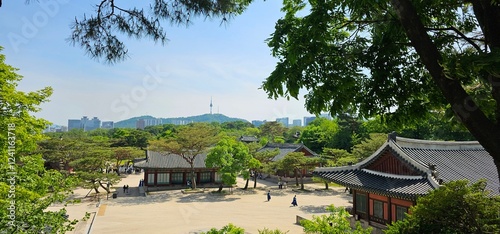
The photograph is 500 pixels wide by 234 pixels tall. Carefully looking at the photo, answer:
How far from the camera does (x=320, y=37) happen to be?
13.3ft

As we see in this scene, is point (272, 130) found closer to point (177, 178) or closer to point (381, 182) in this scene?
point (177, 178)

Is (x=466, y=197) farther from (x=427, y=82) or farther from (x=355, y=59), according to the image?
(x=355, y=59)

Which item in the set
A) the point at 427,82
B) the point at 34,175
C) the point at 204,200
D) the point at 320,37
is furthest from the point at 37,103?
the point at 204,200

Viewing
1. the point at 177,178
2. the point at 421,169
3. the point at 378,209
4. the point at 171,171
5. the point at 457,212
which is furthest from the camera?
the point at 177,178

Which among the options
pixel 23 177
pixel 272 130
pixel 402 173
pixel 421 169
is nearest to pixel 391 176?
pixel 402 173

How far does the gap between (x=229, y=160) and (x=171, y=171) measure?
8.39 meters

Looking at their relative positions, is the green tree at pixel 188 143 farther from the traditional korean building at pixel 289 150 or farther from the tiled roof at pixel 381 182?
the tiled roof at pixel 381 182

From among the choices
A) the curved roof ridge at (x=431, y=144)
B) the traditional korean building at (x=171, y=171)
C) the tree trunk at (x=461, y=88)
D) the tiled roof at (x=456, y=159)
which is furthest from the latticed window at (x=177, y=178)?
the tree trunk at (x=461, y=88)

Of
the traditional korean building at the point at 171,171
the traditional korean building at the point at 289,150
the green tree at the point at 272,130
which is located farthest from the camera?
the green tree at the point at 272,130

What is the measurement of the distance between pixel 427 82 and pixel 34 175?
9563mm

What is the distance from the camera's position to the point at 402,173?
1414 centimetres

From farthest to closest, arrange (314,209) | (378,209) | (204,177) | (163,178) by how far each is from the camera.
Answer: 1. (204,177)
2. (163,178)
3. (314,209)
4. (378,209)

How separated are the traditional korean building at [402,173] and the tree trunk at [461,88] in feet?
32.8

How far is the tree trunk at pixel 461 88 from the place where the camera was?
10.9 ft
